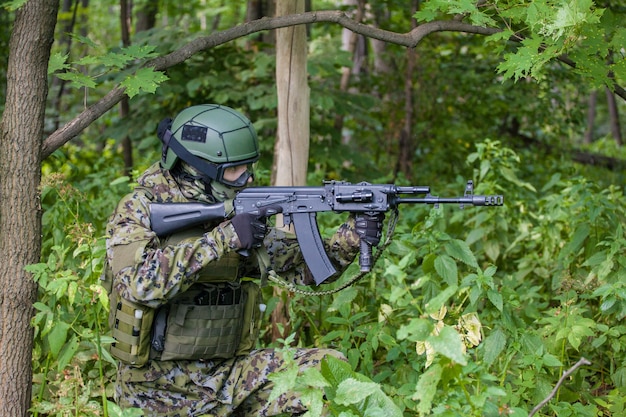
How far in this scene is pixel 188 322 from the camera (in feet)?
12.2

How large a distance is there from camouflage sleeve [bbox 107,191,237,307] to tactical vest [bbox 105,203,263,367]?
13cm

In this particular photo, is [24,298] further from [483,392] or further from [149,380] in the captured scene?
[483,392]

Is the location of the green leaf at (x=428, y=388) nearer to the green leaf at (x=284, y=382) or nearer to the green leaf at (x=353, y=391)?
the green leaf at (x=353, y=391)

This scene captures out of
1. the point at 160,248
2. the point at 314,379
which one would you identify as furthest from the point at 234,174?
the point at 314,379

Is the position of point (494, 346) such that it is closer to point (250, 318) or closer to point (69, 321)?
point (250, 318)

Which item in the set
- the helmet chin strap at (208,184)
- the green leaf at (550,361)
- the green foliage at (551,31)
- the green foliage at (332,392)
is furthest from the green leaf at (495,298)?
the helmet chin strap at (208,184)

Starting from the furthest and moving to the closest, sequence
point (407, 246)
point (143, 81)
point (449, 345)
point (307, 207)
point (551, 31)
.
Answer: point (407, 246) < point (307, 207) < point (143, 81) < point (551, 31) < point (449, 345)

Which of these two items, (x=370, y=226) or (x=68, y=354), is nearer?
(x=68, y=354)

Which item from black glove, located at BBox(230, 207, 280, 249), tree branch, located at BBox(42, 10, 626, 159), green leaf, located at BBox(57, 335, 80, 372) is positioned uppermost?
tree branch, located at BBox(42, 10, 626, 159)

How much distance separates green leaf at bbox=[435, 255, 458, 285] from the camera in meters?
4.09

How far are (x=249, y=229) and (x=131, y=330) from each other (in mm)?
749

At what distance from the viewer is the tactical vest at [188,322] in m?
3.64

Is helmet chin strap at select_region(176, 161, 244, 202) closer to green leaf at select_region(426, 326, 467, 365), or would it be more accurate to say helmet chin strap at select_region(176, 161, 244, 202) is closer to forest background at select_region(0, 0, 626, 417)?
forest background at select_region(0, 0, 626, 417)

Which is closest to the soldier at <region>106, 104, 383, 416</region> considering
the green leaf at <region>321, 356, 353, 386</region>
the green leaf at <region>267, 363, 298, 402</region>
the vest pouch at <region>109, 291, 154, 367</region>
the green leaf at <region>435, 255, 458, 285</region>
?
the vest pouch at <region>109, 291, 154, 367</region>
